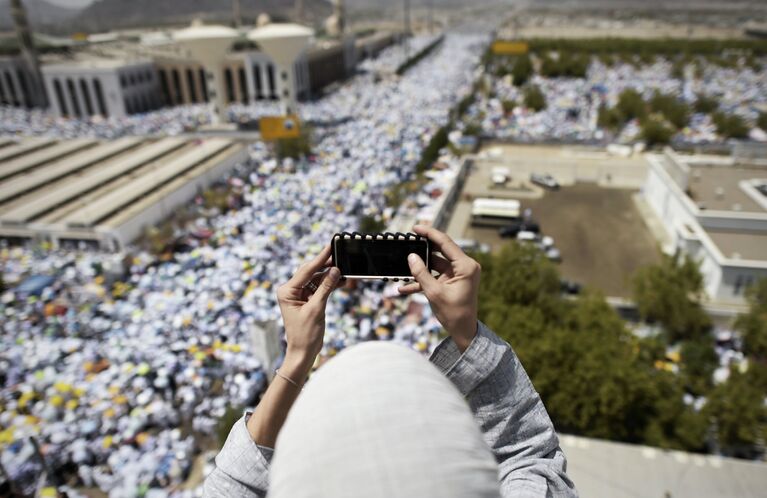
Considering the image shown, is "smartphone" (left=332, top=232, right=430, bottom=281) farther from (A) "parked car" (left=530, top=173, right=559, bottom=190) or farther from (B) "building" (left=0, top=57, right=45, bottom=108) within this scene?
(B) "building" (left=0, top=57, right=45, bottom=108)

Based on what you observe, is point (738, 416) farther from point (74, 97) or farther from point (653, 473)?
point (74, 97)

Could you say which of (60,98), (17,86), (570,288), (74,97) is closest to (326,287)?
(570,288)

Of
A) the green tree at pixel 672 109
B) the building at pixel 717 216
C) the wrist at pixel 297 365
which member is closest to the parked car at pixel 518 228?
the building at pixel 717 216

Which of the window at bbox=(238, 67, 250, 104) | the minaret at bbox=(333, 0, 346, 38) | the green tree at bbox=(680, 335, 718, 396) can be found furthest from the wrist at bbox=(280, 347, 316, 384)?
the minaret at bbox=(333, 0, 346, 38)

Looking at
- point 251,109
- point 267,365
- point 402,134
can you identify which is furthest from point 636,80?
point 267,365

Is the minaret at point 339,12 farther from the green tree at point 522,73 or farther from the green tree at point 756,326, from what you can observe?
the green tree at point 756,326

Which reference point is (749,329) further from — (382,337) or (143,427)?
(143,427)
